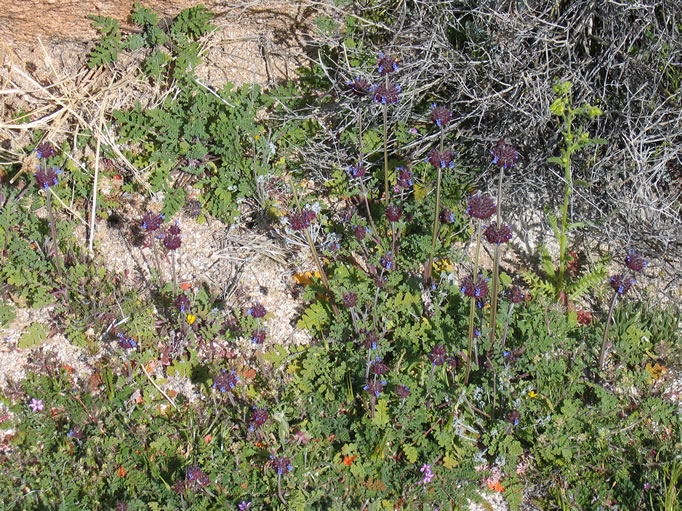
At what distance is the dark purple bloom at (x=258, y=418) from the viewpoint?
11.4ft

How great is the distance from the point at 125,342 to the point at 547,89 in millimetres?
3049

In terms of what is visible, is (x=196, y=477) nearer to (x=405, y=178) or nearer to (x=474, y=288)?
(x=474, y=288)

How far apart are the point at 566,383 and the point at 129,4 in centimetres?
385

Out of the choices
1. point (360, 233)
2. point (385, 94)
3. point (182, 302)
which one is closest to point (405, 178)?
point (360, 233)

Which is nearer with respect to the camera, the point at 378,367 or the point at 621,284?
the point at 621,284

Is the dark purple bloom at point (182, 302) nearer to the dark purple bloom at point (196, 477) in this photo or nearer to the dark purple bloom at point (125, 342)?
the dark purple bloom at point (125, 342)

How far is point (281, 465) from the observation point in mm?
3348

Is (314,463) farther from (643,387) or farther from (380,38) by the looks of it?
(380,38)

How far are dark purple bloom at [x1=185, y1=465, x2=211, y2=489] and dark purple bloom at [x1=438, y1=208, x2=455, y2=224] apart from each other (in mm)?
2077

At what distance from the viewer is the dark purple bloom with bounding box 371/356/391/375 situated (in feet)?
12.0

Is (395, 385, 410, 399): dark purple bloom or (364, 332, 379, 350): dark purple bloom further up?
(364, 332, 379, 350): dark purple bloom

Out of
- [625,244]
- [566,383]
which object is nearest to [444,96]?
[625,244]

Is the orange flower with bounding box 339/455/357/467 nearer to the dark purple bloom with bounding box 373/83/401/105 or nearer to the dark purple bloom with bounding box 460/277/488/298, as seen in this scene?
the dark purple bloom with bounding box 460/277/488/298

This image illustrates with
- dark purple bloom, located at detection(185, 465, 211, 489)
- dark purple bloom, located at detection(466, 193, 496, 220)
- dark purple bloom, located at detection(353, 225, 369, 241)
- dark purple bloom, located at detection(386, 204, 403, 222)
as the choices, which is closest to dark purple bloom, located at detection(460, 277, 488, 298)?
dark purple bloom, located at detection(466, 193, 496, 220)
